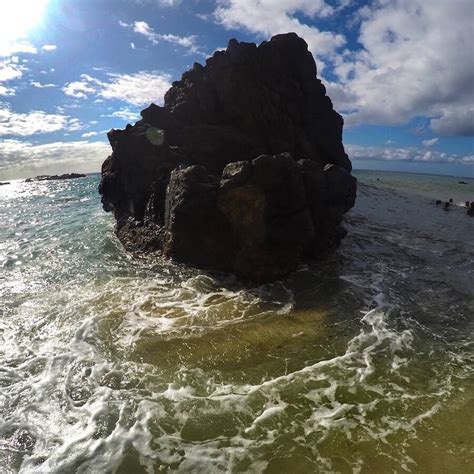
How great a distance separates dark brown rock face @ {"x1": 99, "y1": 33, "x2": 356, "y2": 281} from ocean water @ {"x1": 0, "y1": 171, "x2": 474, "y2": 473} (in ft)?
5.13

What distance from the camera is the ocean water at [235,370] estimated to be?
22.0 ft

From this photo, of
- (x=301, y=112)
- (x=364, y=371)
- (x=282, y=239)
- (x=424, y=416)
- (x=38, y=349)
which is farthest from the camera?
(x=301, y=112)

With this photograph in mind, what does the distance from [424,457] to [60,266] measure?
16552 mm

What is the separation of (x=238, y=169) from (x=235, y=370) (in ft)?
29.0

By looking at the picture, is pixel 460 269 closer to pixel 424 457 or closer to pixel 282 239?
pixel 282 239

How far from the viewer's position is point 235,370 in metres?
9.09

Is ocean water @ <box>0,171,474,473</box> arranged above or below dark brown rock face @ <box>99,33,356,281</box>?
below

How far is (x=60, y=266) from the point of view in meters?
17.4

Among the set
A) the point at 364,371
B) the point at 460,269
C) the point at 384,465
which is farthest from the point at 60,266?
the point at 460,269

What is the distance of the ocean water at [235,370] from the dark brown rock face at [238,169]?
1.56m

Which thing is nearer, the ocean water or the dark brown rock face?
the ocean water

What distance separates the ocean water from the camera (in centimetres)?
671

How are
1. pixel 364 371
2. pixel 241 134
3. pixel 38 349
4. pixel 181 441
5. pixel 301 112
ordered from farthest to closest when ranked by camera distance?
pixel 301 112 → pixel 241 134 → pixel 38 349 → pixel 364 371 → pixel 181 441

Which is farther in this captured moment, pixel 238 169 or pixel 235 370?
pixel 238 169
